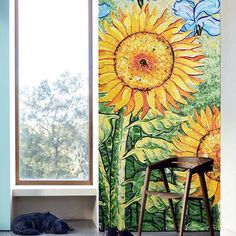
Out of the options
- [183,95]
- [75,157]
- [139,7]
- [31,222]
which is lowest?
[31,222]

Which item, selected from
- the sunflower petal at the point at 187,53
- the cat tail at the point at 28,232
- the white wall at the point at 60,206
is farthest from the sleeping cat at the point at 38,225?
the sunflower petal at the point at 187,53

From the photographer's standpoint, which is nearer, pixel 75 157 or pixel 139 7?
pixel 139 7

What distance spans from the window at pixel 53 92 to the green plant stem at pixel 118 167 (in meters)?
0.69

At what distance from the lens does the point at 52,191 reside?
5.80 metres

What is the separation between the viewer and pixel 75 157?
6.13m

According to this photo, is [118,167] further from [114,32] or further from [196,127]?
[114,32]

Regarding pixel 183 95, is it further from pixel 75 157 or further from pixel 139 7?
pixel 75 157

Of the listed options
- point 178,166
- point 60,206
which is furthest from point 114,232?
point 60,206

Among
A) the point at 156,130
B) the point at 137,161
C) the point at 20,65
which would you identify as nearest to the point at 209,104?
the point at 156,130

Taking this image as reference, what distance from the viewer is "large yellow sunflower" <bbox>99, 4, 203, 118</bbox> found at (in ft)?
18.0

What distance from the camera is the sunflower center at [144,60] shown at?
551 centimetres
